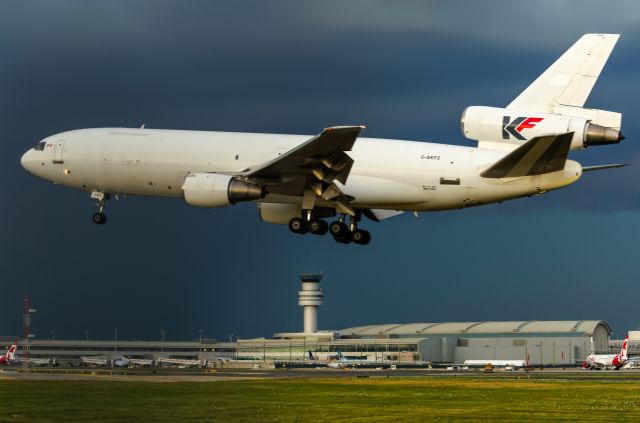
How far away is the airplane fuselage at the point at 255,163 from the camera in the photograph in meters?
53.8

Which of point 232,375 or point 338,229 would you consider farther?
point 232,375

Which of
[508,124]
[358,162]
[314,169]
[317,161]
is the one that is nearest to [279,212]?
[314,169]

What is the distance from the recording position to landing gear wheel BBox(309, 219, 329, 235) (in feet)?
190

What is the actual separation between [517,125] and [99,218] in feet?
84.1

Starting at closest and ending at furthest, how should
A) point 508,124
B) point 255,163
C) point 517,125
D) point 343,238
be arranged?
point 517,125 < point 508,124 < point 255,163 < point 343,238

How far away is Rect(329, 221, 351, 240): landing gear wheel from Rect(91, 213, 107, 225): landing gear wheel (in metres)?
14.0

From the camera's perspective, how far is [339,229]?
58750 mm

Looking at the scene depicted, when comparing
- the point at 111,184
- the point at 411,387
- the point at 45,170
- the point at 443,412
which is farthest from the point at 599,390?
the point at 45,170

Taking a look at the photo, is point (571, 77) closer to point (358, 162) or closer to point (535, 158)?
point (535, 158)

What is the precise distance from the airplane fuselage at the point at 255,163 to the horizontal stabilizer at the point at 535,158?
55 centimetres

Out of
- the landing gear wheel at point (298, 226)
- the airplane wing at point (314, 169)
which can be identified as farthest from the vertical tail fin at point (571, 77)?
the landing gear wheel at point (298, 226)

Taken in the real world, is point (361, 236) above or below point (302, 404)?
above

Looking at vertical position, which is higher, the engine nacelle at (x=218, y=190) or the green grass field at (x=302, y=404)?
the engine nacelle at (x=218, y=190)

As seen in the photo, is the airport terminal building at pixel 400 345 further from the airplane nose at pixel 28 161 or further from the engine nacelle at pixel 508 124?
the engine nacelle at pixel 508 124
